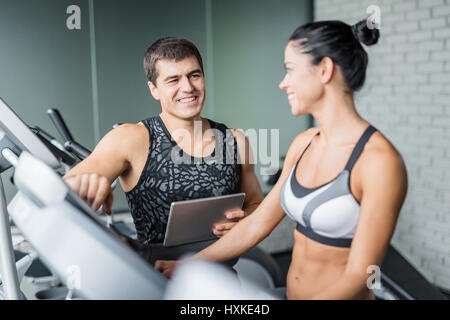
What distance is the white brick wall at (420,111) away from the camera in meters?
3.02

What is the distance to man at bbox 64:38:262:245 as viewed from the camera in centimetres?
136

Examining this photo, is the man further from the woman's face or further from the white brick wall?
the white brick wall

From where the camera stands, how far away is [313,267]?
1.02m

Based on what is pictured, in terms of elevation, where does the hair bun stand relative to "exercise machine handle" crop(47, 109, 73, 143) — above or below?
above

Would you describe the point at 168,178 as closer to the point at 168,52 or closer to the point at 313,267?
the point at 168,52

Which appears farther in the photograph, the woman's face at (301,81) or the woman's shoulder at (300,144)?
the woman's shoulder at (300,144)

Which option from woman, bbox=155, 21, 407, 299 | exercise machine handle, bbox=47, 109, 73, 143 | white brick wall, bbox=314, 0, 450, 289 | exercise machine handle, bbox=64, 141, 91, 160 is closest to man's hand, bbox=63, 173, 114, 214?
woman, bbox=155, 21, 407, 299

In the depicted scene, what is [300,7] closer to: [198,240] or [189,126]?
[189,126]

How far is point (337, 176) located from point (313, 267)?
0.77 ft

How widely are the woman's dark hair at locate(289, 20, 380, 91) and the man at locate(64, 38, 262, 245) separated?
49cm

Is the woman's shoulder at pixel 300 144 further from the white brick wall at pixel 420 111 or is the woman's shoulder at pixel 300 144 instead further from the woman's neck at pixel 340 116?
the white brick wall at pixel 420 111

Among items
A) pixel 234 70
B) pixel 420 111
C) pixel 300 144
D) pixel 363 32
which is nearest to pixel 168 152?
pixel 300 144

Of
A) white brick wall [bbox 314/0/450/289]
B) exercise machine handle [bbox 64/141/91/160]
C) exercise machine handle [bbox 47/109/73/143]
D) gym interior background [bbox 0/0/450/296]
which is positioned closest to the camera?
exercise machine handle [bbox 64/141/91/160]

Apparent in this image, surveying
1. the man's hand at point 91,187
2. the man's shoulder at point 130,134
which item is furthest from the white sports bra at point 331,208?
the man's shoulder at point 130,134
